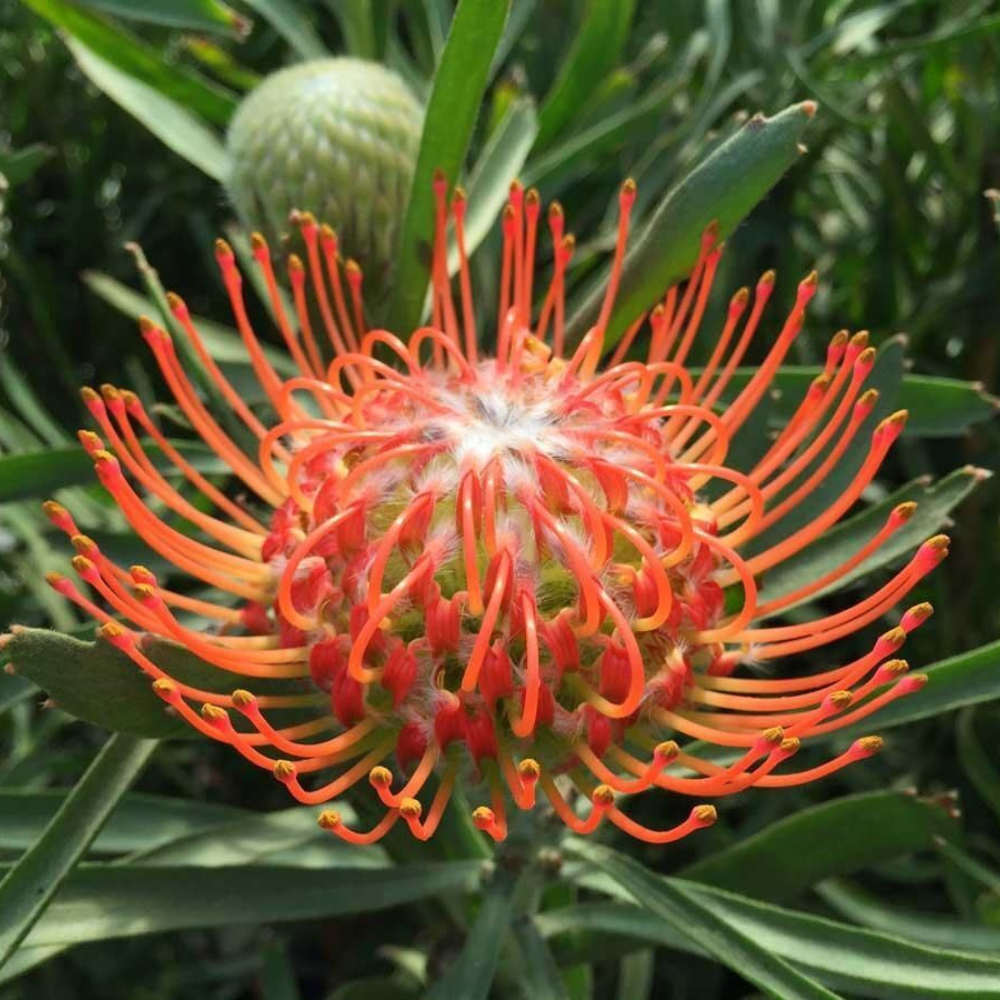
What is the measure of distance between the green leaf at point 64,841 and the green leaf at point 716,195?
47 centimetres

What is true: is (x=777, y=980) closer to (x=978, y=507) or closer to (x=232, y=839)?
(x=232, y=839)

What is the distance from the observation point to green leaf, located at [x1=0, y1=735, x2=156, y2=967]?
686 millimetres

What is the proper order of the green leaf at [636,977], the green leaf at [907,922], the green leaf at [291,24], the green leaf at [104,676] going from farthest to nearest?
the green leaf at [291,24]
the green leaf at [636,977]
the green leaf at [907,922]
the green leaf at [104,676]

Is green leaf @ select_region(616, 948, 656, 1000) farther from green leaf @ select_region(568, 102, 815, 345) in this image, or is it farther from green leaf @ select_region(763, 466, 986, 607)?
green leaf @ select_region(568, 102, 815, 345)

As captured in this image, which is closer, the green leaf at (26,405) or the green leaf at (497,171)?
the green leaf at (497,171)

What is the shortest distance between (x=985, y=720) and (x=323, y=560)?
687mm

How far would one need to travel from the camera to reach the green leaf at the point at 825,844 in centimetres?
87

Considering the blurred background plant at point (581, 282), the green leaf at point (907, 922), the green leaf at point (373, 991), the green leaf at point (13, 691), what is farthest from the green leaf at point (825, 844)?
the green leaf at point (13, 691)

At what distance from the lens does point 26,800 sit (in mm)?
853

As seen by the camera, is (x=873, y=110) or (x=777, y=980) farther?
(x=873, y=110)

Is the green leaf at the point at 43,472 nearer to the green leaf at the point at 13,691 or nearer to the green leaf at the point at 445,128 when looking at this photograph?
the green leaf at the point at 13,691

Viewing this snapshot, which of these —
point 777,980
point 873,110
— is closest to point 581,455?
point 777,980

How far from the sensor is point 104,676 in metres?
0.70

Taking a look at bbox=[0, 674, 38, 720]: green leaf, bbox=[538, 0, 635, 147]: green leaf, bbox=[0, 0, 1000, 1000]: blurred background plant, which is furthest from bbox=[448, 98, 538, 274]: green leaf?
bbox=[0, 674, 38, 720]: green leaf
